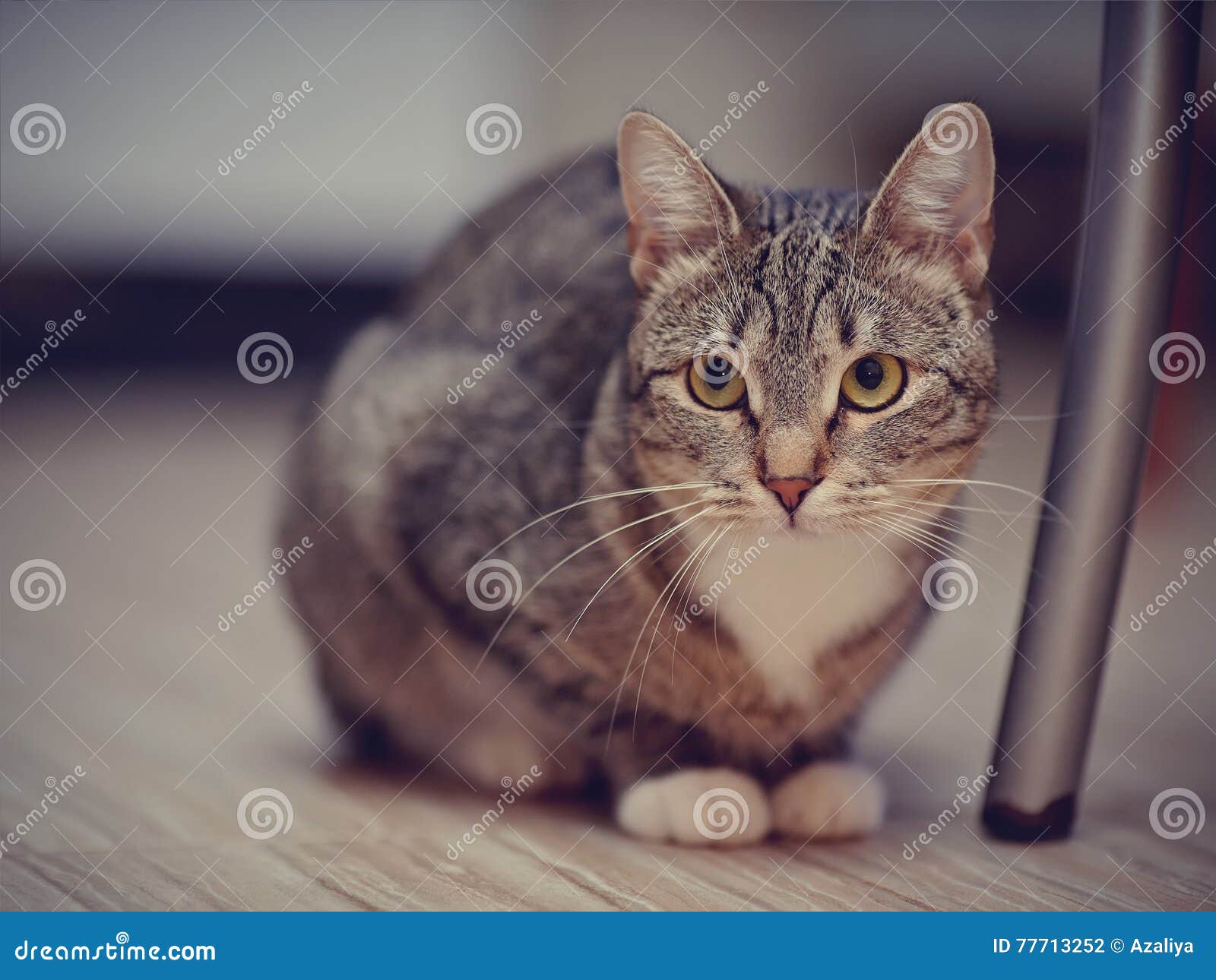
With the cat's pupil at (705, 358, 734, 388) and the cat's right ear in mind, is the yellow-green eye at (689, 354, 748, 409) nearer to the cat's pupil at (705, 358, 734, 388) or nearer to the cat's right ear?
the cat's pupil at (705, 358, 734, 388)

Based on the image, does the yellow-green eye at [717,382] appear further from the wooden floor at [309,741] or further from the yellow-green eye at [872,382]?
the wooden floor at [309,741]

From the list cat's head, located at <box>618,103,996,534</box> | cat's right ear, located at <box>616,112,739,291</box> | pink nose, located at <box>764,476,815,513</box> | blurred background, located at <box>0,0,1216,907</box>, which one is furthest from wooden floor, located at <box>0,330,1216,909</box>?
cat's right ear, located at <box>616,112,739,291</box>

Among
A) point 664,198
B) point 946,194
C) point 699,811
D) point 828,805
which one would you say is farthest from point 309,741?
point 946,194

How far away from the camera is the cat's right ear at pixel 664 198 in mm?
883

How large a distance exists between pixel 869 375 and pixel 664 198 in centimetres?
24

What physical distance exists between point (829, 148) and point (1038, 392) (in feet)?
1.22

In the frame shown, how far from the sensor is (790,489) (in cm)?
83

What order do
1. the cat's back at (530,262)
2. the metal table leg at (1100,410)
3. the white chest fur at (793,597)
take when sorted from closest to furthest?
the metal table leg at (1100,410), the white chest fur at (793,597), the cat's back at (530,262)

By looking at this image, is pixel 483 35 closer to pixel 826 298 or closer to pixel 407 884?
pixel 826 298

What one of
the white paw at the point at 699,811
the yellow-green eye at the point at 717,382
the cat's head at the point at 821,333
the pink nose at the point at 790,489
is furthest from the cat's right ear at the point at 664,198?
the white paw at the point at 699,811

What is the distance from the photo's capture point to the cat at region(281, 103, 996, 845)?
2.81 ft

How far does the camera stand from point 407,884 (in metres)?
0.83

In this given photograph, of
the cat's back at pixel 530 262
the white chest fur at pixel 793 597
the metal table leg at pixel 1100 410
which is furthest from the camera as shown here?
the cat's back at pixel 530 262
